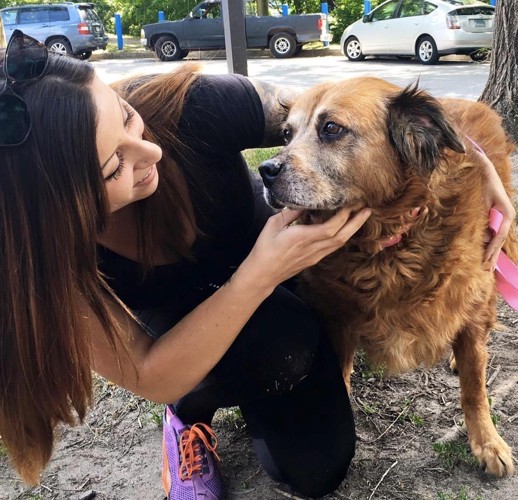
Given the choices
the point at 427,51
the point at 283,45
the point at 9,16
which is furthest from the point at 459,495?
the point at 9,16

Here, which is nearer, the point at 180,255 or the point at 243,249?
the point at 180,255

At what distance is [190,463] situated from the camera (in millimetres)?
1991

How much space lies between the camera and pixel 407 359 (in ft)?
6.90

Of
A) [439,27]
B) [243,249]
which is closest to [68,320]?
A: [243,249]

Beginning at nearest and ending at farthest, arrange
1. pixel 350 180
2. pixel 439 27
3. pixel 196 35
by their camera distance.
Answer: pixel 350 180
pixel 439 27
pixel 196 35

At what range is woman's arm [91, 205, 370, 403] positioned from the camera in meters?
1.65

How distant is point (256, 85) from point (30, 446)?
138cm

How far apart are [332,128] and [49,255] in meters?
0.91

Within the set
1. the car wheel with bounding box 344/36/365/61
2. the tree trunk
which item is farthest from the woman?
the car wheel with bounding box 344/36/365/61

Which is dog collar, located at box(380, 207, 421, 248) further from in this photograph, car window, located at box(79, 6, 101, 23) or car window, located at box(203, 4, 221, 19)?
car window, located at box(79, 6, 101, 23)

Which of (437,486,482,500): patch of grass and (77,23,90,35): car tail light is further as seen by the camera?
(77,23,90,35): car tail light

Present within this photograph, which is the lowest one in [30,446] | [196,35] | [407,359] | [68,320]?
[196,35]

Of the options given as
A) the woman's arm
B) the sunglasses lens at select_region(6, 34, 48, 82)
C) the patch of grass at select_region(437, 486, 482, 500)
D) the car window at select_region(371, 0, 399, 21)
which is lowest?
the car window at select_region(371, 0, 399, 21)

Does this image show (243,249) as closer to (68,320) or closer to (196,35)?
(68,320)
